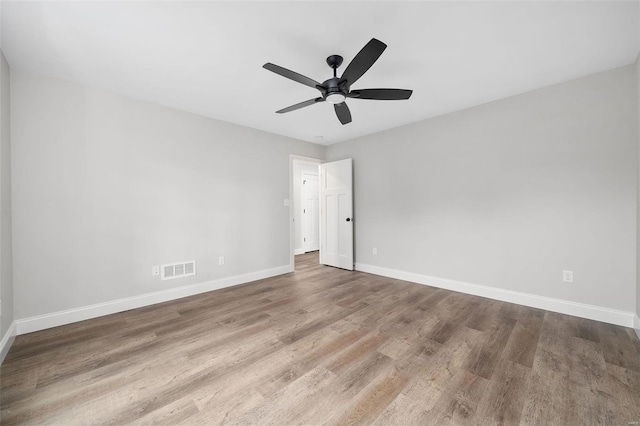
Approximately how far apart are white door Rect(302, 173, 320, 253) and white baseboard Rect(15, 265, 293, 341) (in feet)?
9.19

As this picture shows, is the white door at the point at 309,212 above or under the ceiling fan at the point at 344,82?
under

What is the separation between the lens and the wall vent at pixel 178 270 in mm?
3209

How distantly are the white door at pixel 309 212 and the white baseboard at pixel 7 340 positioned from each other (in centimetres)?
503

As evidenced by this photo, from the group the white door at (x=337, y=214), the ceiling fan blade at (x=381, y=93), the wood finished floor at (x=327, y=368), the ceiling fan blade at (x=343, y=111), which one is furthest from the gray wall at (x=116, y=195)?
the ceiling fan blade at (x=381, y=93)

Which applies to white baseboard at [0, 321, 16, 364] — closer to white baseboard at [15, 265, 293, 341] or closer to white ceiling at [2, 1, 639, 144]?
white baseboard at [15, 265, 293, 341]

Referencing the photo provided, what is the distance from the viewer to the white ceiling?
170cm

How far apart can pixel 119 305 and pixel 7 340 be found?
83 centimetres

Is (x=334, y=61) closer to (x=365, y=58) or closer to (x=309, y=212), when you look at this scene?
(x=365, y=58)

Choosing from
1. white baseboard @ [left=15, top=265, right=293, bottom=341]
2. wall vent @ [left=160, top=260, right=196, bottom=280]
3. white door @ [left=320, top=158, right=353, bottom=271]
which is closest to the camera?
white baseboard @ [left=15, top=265, right=293, bottom=341]

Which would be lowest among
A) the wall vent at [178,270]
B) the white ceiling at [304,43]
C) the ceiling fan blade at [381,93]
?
the wall vent at [178,270]

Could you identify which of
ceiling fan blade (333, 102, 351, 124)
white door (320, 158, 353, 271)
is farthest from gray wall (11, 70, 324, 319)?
ceiling fan blade (333, 102, 351, 124)

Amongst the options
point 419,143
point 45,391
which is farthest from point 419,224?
point 45,391

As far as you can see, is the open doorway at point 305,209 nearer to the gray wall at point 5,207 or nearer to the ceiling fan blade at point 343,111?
the ceiling fan blade at point 343,111

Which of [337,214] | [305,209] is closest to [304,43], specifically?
[337,214]
